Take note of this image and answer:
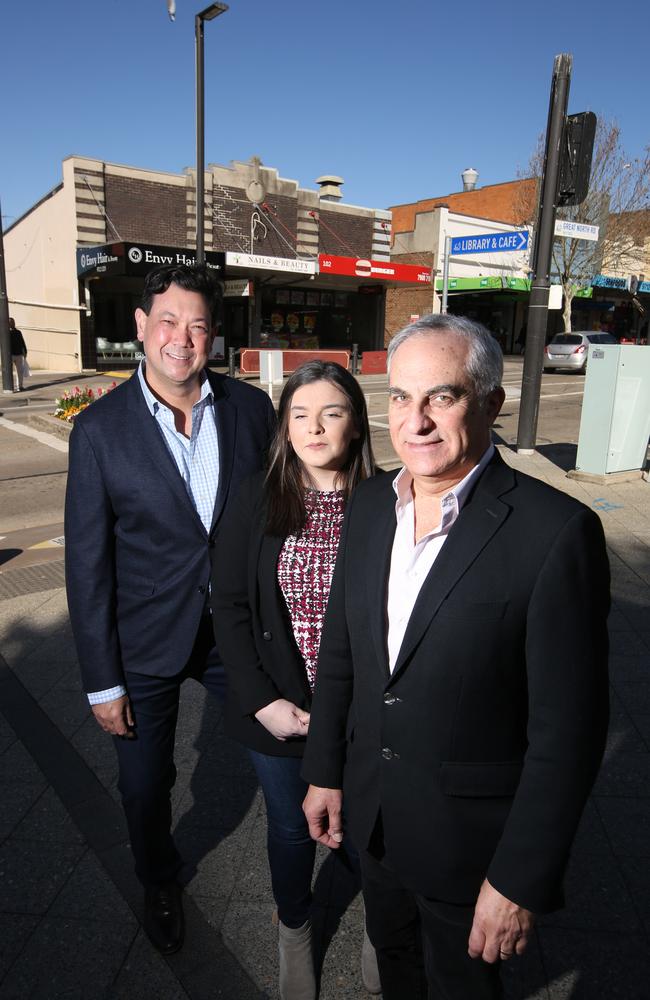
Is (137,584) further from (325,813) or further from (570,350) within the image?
(570,350)

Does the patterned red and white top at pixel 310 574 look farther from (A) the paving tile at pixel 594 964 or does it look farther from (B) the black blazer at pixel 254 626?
(A) the paving tile at pixel 594 964

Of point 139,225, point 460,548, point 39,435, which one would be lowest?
point 39,435

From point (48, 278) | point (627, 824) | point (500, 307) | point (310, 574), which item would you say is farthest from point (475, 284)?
point (310, 574)

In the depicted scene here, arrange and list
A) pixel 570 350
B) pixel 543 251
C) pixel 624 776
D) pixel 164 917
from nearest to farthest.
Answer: pixel 164 917
pixel 624 776
pixel 543 251
pixel 570 350

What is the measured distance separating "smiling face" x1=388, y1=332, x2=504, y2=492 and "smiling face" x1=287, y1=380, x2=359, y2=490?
1.68ft

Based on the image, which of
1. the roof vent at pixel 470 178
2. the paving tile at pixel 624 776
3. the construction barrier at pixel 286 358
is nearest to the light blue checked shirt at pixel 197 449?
the paving tile at pixel 624 776

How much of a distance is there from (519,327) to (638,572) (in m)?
39.1

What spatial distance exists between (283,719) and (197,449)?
936 mm

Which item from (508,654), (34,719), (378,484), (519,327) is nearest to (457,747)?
(508,654)

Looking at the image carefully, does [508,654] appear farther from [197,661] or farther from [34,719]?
[34,719]

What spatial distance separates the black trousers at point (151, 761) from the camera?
2365 mm

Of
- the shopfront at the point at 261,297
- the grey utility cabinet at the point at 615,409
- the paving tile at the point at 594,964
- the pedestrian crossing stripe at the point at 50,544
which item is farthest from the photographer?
the shopfront at the point at 261,297

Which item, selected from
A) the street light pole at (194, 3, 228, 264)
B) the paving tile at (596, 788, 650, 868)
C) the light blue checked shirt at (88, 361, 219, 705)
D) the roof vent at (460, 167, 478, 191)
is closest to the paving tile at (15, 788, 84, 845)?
the light blue checked shirt at (88, 361, 219, 705)

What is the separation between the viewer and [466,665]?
1.52 metres
